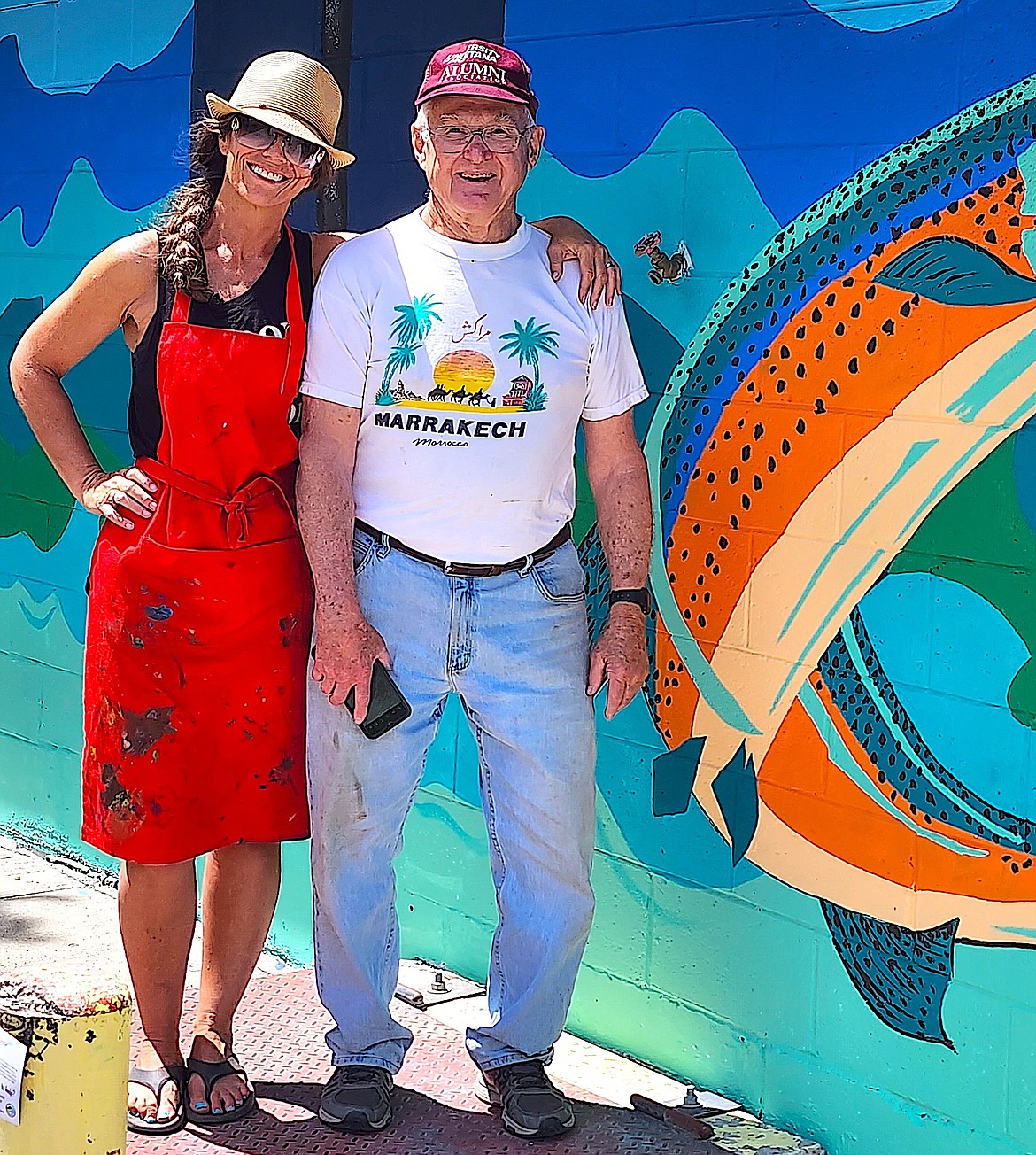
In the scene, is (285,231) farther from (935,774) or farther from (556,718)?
(935,774)

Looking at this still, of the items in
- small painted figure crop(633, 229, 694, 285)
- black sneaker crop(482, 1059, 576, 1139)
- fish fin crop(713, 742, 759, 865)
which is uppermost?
small painted figure crop(633, 229, 694, 285)

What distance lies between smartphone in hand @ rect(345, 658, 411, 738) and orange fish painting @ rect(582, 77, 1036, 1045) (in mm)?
716

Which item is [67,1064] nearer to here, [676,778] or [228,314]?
[228,314]

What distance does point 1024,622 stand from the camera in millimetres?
3062

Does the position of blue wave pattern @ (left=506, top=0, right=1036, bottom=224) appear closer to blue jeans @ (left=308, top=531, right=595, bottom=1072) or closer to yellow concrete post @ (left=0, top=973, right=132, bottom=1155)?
blue jeans @ (left=308, top=531, right=595, bottom=1072)

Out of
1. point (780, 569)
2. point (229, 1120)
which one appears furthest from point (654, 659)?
point (229, 1120)

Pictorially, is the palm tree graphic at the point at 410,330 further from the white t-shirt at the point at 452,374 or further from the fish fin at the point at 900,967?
the fish fin at the point at 900,967

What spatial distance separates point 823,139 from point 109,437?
8.96 feet

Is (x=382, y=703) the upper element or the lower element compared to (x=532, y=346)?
lower

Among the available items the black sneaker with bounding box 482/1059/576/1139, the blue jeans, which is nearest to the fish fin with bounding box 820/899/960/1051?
the blue jeans

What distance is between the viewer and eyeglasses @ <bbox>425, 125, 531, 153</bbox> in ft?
10.6

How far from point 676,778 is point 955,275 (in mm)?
1276

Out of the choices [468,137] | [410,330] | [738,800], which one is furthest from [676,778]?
[468,137]

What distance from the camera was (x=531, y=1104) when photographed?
350 cm
